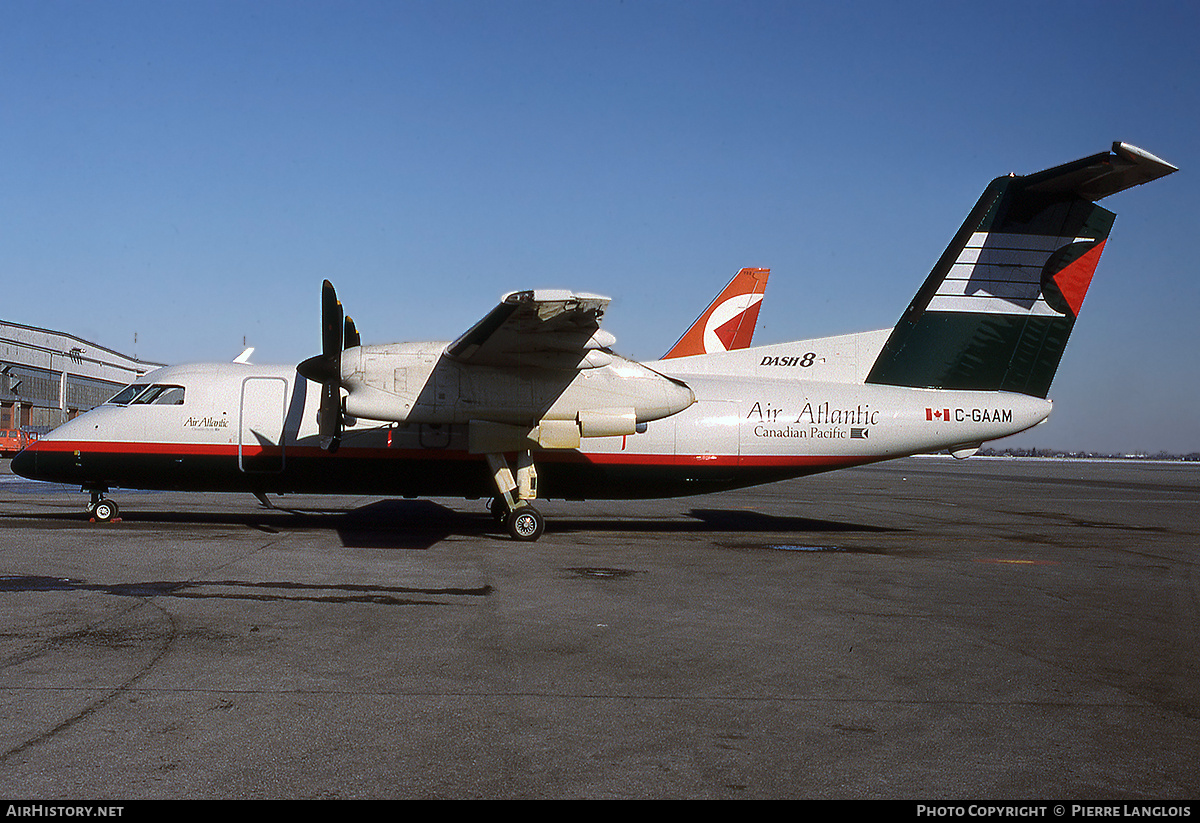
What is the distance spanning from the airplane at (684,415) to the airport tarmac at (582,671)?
2.11 metres

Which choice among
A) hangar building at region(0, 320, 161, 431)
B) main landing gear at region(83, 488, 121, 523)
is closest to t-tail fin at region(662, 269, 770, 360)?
main landing gear at region(83, 488, 121, 523)

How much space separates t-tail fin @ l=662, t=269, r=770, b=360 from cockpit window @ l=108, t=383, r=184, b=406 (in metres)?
16.7

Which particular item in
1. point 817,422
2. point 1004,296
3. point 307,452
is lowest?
point 307,452

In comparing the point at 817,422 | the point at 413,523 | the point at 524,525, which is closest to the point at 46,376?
the point at 413,523

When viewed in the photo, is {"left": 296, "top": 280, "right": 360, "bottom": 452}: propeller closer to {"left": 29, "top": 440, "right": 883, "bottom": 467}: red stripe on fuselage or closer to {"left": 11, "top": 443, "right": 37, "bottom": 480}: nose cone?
{"left": 29, "top": 440, "right": 883, "bottom": 467}: red stripe on fuselage

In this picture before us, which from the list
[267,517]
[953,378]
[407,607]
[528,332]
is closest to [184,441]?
[267,517]

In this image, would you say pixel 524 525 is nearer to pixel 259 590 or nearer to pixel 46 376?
pixel 259 590

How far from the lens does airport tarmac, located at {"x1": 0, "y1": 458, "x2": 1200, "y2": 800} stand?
167 inches

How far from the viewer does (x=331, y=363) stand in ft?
43.8

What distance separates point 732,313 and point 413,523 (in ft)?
50.6

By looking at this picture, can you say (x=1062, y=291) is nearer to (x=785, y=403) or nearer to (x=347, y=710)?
(x=785, y=403)

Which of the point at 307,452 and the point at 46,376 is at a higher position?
the point at 46,376
